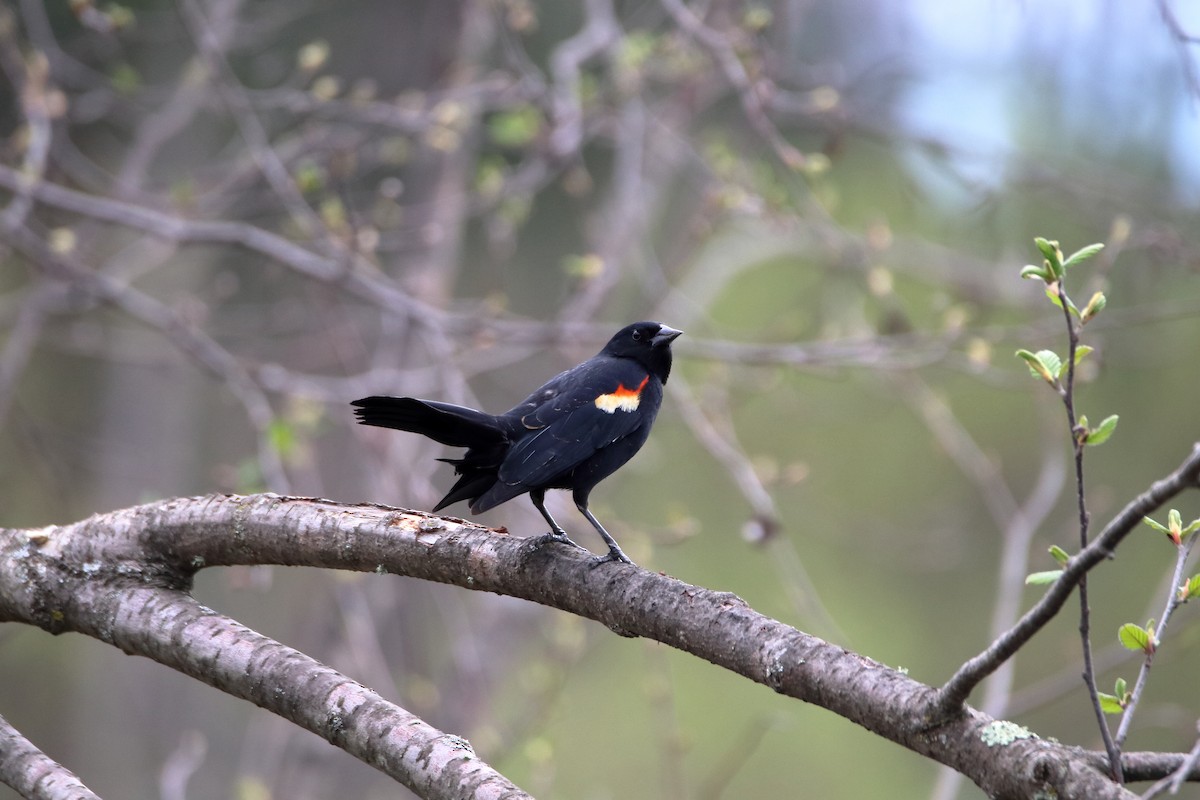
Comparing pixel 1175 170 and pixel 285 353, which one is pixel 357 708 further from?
pixel 285 353

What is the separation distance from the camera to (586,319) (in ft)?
19.1

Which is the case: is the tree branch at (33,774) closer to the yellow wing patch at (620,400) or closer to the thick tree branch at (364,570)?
the thick tree branch at (364,570)

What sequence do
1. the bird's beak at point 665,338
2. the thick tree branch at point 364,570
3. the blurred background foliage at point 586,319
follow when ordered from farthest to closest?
1. the blurred background foliage at point 586,319
2. the bird's beak at point 665,338
3. the thick tree branch at point 364,570

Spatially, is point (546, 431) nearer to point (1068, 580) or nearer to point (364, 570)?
point (364, 570)

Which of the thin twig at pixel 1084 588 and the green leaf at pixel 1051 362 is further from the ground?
the green leaf at pixel 1051 362

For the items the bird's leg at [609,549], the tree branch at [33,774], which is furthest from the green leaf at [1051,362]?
the tree branch at [33,774]

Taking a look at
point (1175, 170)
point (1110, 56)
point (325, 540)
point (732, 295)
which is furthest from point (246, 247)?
point (732, 295)

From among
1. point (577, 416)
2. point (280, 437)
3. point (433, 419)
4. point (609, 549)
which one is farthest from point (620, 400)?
point (280, 437)

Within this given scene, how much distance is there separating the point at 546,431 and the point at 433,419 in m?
0.38

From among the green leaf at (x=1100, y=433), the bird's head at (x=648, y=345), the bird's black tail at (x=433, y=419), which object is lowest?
the green leaf at (x=1100, y=433)

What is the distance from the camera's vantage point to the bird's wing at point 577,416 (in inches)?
119

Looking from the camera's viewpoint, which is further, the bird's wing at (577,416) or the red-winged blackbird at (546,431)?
the bird's wing at (577,416)

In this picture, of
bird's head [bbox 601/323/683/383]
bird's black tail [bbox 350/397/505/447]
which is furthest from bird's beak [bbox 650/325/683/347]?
bird's black tail [bbox 350/397/505/447]

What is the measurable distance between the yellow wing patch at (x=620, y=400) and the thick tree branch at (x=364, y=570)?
785mm
